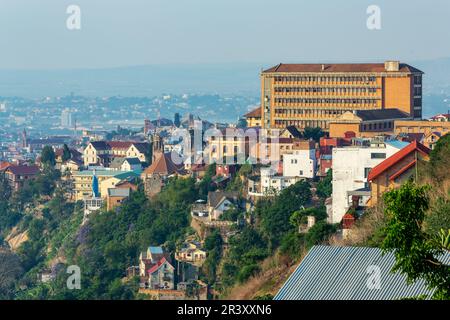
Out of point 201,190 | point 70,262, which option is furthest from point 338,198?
point 70,262

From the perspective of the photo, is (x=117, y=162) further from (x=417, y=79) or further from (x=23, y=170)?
(x=417, y=79)

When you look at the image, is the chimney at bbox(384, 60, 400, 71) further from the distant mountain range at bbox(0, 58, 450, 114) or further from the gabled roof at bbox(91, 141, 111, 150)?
the distant mountain range at bbox(0, 58, 450, 114)

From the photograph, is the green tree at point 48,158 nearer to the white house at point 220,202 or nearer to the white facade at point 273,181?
the white house at point 220,202

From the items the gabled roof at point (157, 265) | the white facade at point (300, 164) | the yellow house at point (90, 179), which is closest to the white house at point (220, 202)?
the white facade at point (300, 164)

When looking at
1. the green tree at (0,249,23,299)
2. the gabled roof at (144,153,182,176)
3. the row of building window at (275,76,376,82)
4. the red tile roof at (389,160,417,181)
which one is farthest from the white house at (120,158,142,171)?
the red tile roof at (389,160,417,181)
